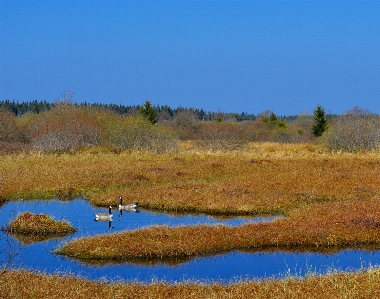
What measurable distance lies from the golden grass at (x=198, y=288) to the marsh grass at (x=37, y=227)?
6968 millimetres

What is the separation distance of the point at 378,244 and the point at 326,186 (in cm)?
1046

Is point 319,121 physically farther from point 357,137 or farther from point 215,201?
point 215,201

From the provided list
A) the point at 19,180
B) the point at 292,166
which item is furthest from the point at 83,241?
the point at 292,166

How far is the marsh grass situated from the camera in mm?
21594

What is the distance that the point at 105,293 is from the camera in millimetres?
13227

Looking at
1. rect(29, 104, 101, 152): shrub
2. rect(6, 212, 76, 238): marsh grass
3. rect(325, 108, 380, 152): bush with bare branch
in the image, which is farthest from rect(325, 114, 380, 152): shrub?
rect(6, 212, 76, 238): marsh grass

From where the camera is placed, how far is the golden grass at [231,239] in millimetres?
18531

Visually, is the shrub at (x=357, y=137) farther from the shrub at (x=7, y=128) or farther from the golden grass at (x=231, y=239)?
the shrub at (x=7, y=128)

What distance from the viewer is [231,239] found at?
19.8m

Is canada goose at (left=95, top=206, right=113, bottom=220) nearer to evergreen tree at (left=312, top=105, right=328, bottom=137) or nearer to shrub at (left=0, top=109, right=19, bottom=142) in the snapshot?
shrub at (left=0, top=109, right=19, bottom=142)

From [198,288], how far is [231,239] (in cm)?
623

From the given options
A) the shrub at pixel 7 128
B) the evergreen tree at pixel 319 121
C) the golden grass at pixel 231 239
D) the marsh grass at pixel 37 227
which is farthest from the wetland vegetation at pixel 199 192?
the evergreen tree at pixel 319 121

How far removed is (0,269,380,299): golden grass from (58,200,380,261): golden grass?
4.01m

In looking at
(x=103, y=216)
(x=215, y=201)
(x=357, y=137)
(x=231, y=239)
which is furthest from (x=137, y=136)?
(x=231, y=239)
